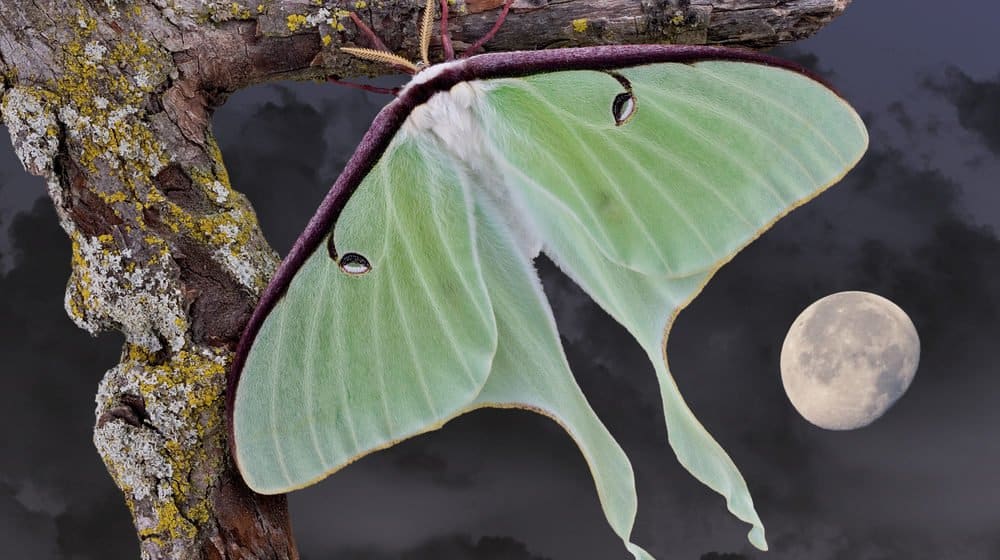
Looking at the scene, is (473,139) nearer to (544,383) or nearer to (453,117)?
(453,117)

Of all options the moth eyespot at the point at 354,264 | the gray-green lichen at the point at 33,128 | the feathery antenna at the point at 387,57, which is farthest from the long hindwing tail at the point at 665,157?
the gray-green lichen at the point at 33,128

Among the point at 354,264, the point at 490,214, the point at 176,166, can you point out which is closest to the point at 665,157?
the point at 490,214

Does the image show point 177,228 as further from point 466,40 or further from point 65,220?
point 466,40

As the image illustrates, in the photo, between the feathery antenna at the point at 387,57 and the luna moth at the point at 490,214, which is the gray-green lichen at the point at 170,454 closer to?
the luna moth at the point at 490,214

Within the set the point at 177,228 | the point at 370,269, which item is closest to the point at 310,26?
the point at 177,228

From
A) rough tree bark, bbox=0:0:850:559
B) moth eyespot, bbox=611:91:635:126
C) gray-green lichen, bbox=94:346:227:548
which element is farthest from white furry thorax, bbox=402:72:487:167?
gray-green lichen, bbox=94:346:227:548

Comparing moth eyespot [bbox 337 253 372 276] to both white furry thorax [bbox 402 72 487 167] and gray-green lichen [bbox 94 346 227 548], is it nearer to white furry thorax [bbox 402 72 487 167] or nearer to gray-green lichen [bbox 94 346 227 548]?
white furry thorax [bbox 402 72 487 167]
